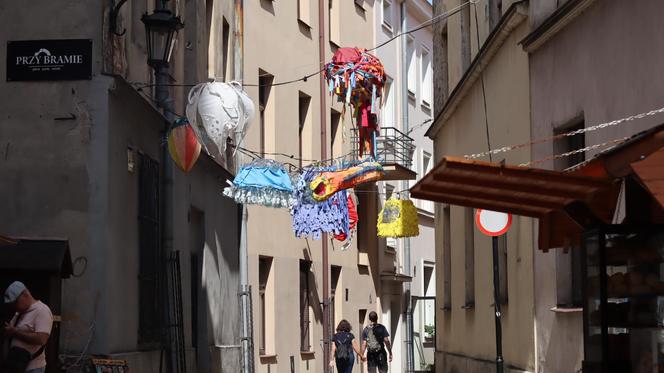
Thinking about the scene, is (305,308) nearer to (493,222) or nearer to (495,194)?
(493,222)

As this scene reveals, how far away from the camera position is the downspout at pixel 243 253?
24.8 m

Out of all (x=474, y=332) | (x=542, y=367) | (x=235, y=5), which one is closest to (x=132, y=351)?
(x=542, y=367)

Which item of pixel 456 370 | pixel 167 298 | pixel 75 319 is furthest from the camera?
pixel 456 370

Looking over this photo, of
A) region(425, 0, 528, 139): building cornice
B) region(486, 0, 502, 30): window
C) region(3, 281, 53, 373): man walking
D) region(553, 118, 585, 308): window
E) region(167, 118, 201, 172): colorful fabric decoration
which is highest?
region(486, 0, 502, 30): window

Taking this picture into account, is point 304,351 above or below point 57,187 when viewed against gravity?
below

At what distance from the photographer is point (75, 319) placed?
48.9 feet

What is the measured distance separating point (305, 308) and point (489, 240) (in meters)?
11.1

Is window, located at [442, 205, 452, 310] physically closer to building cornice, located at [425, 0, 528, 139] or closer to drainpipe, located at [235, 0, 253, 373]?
building cornice, located at [425, 0, 528, 139]

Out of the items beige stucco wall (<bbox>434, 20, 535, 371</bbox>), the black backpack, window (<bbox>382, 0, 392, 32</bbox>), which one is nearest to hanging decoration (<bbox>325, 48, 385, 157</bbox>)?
beige stucco wall (<bbox>434, 20, 535, 371</bbox>)

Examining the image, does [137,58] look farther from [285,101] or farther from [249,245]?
[285,101]

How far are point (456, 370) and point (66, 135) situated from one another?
11472mm

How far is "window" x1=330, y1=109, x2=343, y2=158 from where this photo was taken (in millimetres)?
33906

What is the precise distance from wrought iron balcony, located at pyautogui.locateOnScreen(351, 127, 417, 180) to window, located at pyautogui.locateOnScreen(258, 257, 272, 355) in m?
6.74

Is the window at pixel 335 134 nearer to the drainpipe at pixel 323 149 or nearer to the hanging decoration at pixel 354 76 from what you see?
the drainpipe at pixel 323 149
